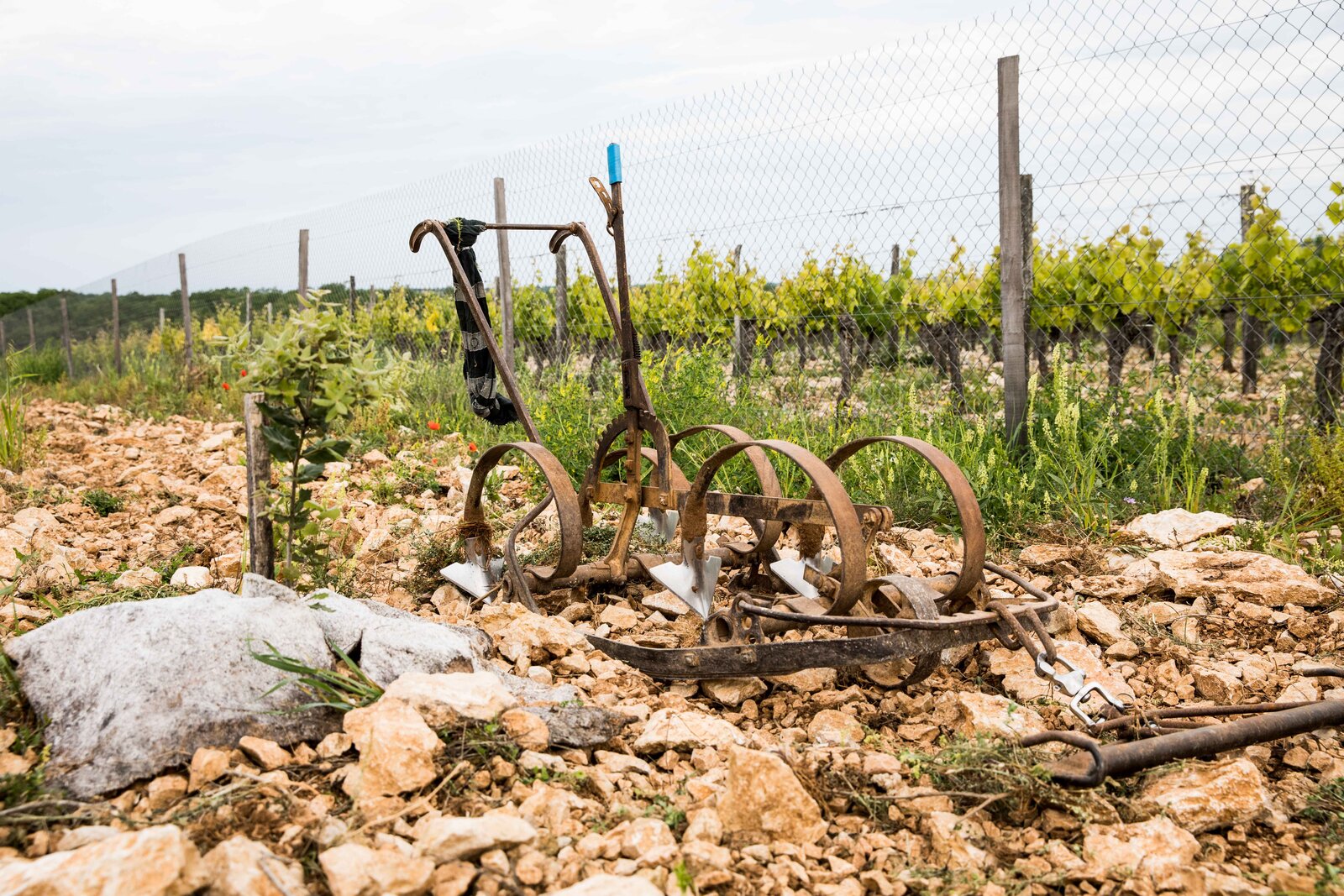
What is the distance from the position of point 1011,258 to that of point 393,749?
13.8ft

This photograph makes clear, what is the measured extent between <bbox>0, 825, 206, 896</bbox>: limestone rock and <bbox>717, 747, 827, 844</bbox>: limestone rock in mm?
947

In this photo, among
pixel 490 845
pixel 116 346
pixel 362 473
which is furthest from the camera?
pixel 116 346

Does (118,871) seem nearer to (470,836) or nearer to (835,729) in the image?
(470,836)

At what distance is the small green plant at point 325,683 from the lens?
2092 millimetres

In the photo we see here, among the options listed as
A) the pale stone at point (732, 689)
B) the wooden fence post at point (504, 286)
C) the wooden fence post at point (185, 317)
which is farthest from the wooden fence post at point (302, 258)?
the pale stone at point (732, 689)

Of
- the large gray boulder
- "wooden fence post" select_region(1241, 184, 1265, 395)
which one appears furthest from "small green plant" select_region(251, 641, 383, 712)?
"wooden fence post" select_region(1241, 184, 1265, 395)

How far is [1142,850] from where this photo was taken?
5.83 ft

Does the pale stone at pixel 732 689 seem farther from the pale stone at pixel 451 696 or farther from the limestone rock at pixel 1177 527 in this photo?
the limestone rock at pixel 1177 527

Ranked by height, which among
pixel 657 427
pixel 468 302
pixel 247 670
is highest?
pixel 468 302

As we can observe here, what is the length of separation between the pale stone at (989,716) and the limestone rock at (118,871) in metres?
1.68

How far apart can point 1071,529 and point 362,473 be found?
3910 mm

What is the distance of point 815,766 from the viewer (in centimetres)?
211

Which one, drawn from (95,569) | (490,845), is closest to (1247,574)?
(490,845)

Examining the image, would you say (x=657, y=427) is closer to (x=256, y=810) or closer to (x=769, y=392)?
(x=256, y=810)
